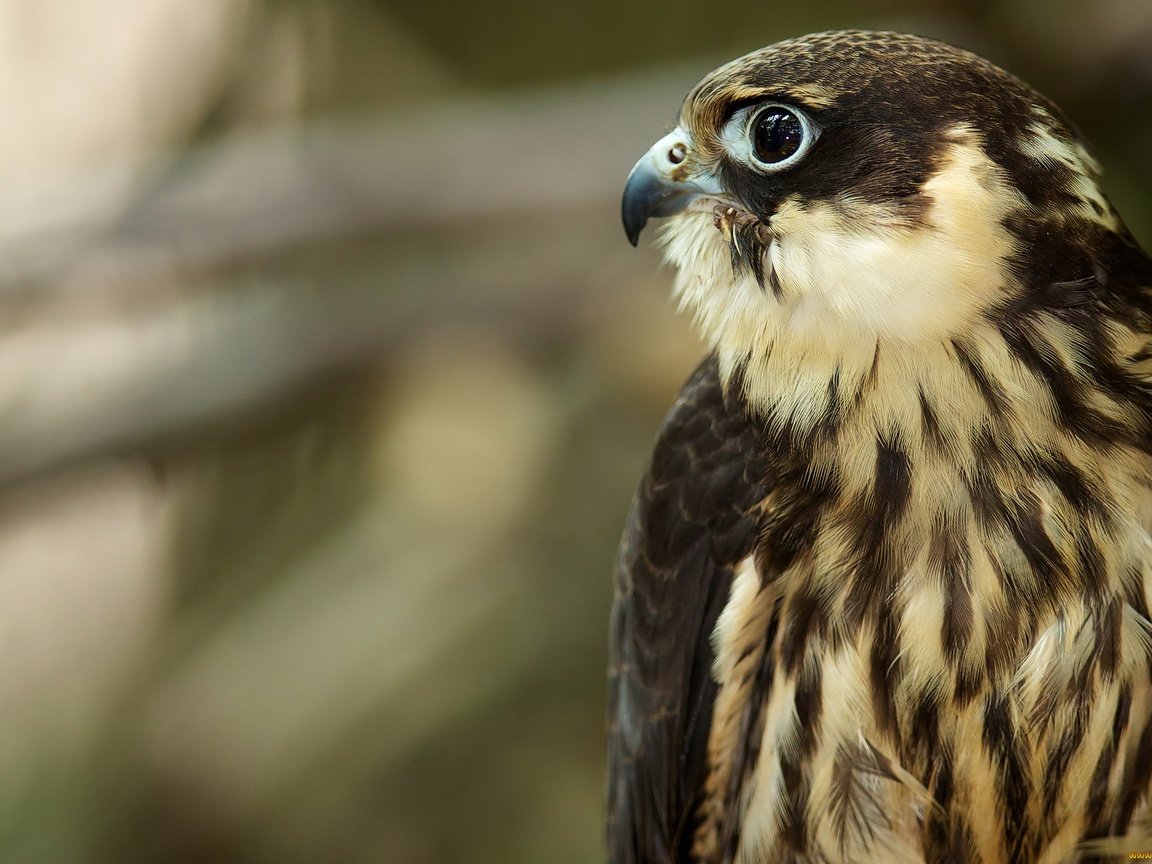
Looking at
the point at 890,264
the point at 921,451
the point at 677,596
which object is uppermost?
the point at 890,264

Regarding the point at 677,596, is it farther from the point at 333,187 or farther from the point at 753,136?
the point at 333,187

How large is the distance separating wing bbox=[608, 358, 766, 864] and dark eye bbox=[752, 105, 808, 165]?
0.40 meters

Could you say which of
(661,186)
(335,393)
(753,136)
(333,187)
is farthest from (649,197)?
(335,393)

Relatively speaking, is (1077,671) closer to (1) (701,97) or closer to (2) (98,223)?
(1) (701,97)

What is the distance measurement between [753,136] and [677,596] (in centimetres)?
78

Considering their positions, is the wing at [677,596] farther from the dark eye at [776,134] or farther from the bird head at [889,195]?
the dark eye at [776,134]

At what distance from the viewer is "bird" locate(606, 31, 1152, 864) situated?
6.36ft

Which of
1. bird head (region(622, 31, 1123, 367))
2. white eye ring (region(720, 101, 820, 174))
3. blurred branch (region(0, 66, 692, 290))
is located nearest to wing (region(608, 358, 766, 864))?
bird head (region(622, 31, 1123, 367))

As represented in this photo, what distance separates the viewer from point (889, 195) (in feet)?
6.40

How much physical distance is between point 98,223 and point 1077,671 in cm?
348

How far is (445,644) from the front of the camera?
5.07 m

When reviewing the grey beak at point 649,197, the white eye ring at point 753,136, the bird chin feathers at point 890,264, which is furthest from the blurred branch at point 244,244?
the bird chin feathers at point 890,264

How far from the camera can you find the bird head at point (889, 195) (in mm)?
1923

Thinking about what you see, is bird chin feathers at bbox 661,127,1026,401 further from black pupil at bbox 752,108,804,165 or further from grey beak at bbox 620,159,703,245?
grey beak at bbox 620,159,703,245
